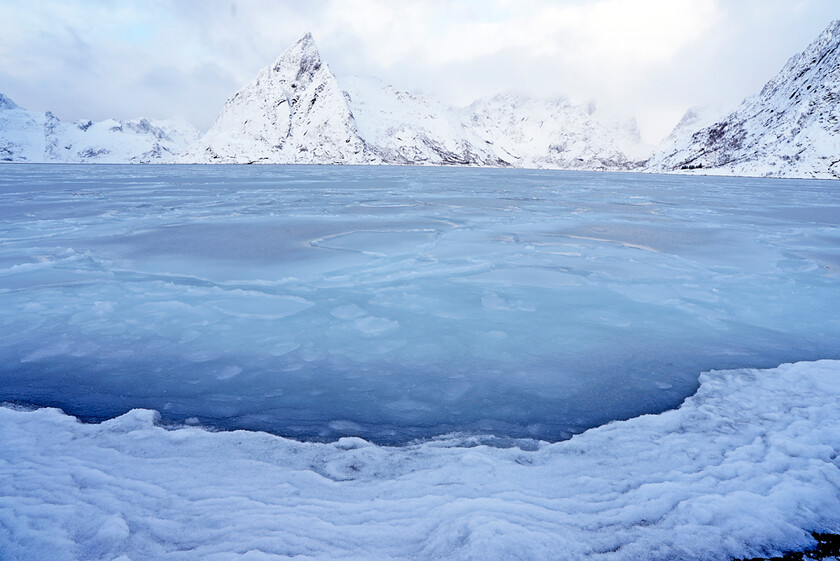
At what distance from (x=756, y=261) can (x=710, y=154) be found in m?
181

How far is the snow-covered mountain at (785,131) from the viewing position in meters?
107

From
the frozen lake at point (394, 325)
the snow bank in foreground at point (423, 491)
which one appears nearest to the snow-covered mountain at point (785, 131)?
the frozen lake at point (394, 325)

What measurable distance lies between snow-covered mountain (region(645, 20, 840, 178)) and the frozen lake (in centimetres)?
12267

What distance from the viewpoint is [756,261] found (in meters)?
8.72

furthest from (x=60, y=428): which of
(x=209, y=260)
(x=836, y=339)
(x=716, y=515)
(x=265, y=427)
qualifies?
(x=836, y=339)

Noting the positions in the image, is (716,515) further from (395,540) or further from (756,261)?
(756,261)

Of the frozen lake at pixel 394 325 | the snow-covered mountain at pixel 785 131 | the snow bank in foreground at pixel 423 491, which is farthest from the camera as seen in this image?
the snow-covered mountain at pixel 785 131

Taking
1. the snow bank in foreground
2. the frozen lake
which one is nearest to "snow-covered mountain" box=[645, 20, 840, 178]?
the frozen lake

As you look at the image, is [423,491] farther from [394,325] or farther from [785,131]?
[785,131]

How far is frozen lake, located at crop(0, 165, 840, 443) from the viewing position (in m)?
3.76

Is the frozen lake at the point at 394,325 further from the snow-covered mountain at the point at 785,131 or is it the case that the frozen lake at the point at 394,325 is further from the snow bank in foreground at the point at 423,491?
the snow-covered mountain at the point at 785,131

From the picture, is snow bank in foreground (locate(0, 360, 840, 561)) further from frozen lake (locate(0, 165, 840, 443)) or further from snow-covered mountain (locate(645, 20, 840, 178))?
snow-covered mountain (locate(645, 20, 840, 178))

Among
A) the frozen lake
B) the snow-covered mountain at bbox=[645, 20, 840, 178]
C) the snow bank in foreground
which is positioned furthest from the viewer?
the snow-covered mountain at bbox=[645, 20, 840, 178]

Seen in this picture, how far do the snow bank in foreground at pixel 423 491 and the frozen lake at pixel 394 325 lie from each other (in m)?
0.33
